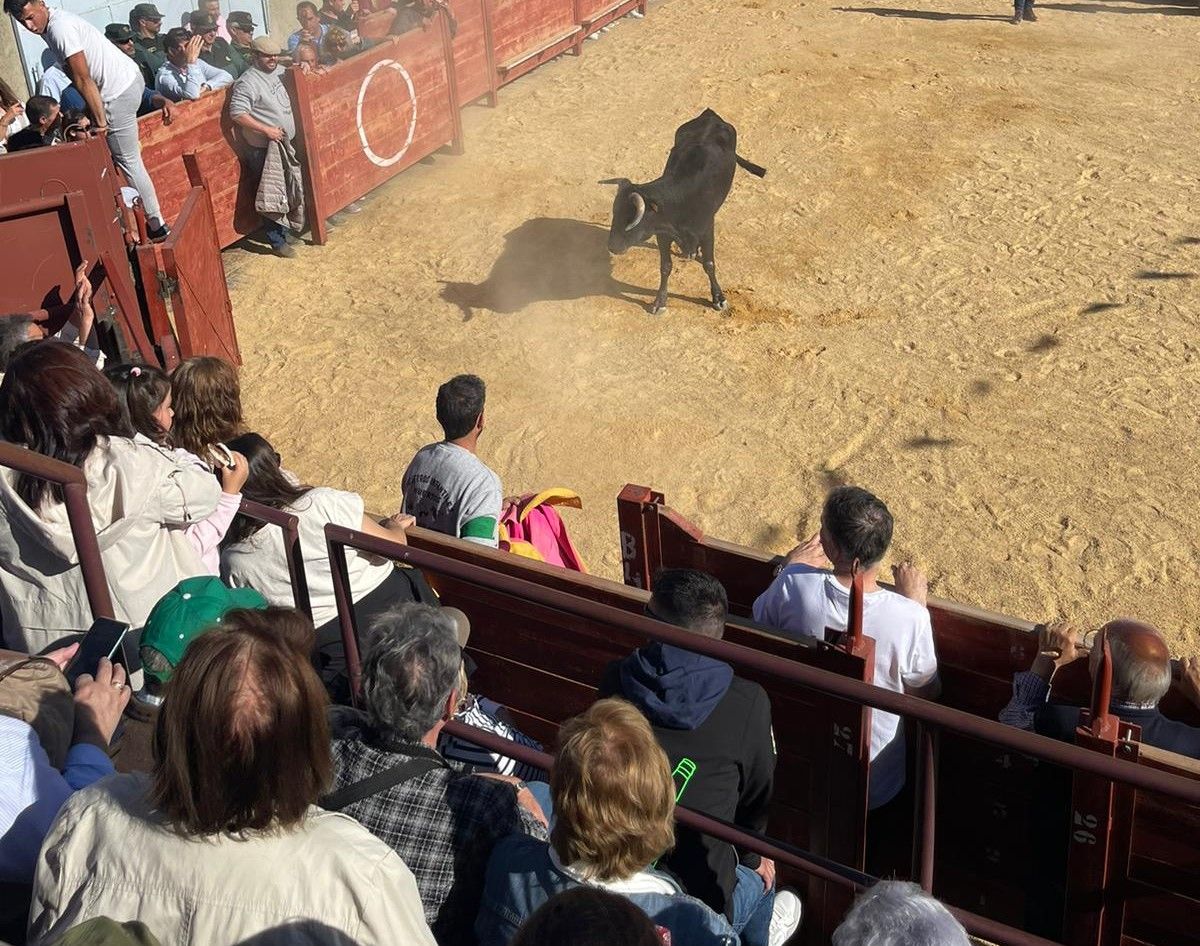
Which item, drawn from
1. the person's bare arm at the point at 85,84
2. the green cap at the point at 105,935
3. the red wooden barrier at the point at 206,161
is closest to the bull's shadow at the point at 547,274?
the red wooden barrier at the point at 206,161

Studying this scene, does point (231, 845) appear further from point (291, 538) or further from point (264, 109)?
point (264, 109)

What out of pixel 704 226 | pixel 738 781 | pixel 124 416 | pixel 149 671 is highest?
pixel 124 416

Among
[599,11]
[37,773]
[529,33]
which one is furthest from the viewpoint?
[599,11]

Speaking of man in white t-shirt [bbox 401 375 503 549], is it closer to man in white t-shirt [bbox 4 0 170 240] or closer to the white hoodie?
the white hoodie

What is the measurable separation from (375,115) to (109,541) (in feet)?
30.7

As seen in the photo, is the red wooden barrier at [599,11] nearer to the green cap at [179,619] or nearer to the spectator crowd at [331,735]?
the spectator crowd at [331,735]

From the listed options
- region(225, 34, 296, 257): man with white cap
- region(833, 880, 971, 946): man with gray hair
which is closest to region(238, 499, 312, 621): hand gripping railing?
region(833, 880, 971, 946): man with gray hair

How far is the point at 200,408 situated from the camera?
4617 millimetres

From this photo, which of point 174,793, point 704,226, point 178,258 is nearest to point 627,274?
point 704,226

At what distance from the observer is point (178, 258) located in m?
8.02

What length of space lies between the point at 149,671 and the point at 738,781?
4.96 feet

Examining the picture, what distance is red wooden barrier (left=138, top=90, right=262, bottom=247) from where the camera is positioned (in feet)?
33.6

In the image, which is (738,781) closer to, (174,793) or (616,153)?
(174,793)

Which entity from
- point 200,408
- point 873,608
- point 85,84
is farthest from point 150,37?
point 873,608
